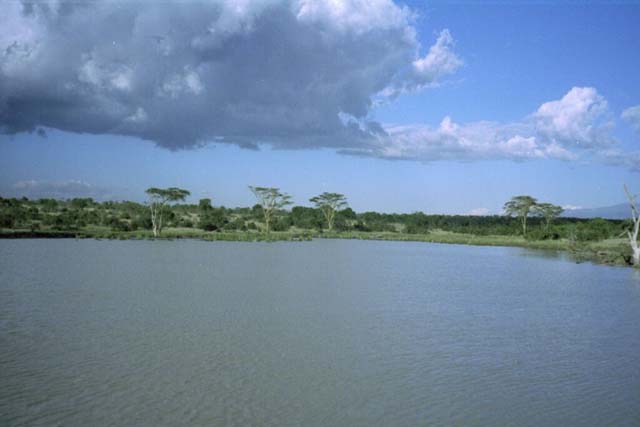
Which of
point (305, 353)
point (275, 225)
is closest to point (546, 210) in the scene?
point (275, 225)

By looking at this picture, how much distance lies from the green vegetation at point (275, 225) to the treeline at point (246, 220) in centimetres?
9

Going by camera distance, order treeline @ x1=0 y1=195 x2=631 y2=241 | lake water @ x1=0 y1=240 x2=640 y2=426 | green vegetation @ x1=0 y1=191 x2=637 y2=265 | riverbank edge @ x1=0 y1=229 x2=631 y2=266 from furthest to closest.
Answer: treeline @ x1=0 y1=195 x2=631 y2=241 → green vegetation @ x1=0 y1=191 x2=637 y2=265 → riverbank edge @ x1=0 y1=229 x2=631 y2=266 → lake water @ x1=0 y1=240 x2=640 y2=426

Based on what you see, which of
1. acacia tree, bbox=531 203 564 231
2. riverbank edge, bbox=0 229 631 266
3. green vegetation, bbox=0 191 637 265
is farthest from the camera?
acacia tree, bbox=531 203 564 231

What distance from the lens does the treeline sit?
175 ft

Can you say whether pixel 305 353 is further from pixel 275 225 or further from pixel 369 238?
pixel 275 225

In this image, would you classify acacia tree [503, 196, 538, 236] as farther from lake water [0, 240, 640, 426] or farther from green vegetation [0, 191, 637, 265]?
lake water [0, 240, 640, 426]

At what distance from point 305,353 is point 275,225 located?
6263cm

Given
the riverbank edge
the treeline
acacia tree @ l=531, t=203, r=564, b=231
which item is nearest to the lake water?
the riverbank edge

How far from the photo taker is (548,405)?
745cm

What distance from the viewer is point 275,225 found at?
7188cm

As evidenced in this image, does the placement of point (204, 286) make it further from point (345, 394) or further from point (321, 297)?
point (345, 394)

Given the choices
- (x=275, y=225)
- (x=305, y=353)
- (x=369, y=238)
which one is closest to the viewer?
(x=305, y=353)

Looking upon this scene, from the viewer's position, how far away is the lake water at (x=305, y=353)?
22.5 ft

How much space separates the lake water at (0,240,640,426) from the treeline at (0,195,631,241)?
29.0 metres
